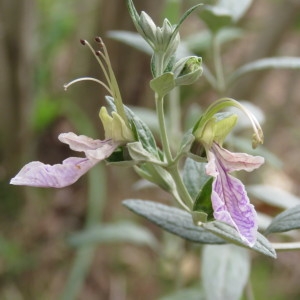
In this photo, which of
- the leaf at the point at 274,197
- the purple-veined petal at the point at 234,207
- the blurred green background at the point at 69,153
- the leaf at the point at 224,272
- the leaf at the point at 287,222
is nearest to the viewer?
the purple-veined petal at the point at 234,207

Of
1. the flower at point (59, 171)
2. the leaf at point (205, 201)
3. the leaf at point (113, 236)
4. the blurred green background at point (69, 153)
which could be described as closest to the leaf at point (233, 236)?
the leaf at point (205, 201)

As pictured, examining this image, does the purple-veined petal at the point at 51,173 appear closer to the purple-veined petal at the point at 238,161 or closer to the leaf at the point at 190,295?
the purple-veined petal at the point at 238,161

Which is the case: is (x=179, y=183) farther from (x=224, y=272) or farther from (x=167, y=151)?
(x=224, y=272)

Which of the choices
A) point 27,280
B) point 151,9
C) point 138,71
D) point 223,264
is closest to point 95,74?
point 138,71

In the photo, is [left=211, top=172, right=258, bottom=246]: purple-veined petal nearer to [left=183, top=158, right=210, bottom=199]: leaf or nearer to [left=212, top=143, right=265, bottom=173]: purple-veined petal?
[left=212, top=143, right=265, bottom=173]: purple-veined petal

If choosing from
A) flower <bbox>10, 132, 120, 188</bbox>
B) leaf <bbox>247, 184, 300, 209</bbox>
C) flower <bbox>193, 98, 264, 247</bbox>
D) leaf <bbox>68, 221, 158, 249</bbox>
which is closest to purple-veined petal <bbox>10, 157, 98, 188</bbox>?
flower <bbox>10, 132, 120, 188</bbox>

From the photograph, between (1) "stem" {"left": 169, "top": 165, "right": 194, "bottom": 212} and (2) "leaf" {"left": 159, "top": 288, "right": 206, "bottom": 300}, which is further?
(2) "leaf" {"left": 159, "top": 288, "right": 206, "bottom": 300}

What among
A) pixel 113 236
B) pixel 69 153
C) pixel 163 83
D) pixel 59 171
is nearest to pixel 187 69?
pixel 163 83
